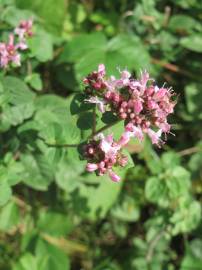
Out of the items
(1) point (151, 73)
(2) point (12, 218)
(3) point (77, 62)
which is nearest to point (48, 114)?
(3) point (77, 62)

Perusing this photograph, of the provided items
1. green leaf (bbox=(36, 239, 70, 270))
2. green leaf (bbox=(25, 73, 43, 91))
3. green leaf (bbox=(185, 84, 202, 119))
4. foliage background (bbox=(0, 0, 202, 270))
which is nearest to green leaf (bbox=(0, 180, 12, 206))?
foliage background (bbox=(0, 0, 202, 270))

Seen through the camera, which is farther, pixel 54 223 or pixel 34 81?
Answer: pixel 54 223

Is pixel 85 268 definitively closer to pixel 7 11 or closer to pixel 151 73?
pixel 151 73

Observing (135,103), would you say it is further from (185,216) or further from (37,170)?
(185,216)

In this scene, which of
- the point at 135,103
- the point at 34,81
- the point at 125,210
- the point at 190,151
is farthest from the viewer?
the point at 190,151

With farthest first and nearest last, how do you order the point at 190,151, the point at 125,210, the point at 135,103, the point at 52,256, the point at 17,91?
1. the point at 190,151
2. the point at 125,210
3. the point at 52,256
4. the point at 17,91
5. the point at 135,103

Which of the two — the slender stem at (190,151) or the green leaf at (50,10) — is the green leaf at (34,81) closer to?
the green leaf at (50,10)

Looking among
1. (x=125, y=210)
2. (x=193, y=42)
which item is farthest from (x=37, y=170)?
(x=193, y=42)
